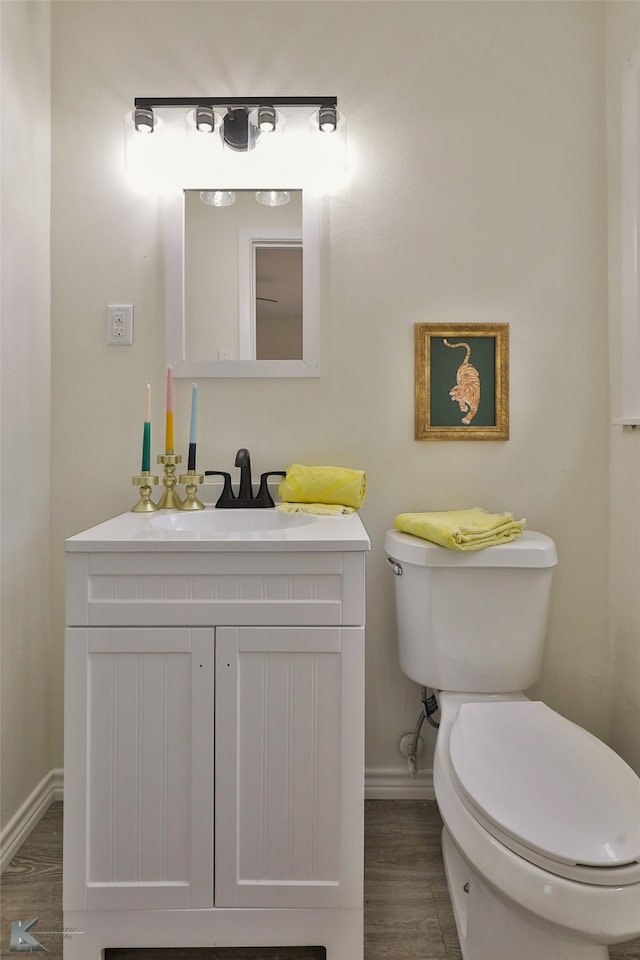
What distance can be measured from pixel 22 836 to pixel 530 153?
Result: 2.17 metres

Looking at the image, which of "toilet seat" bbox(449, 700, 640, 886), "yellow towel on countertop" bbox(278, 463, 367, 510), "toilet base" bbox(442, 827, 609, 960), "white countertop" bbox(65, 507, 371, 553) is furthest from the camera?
"yellow towel on countertop" bbox(278, 463, 367, 510)

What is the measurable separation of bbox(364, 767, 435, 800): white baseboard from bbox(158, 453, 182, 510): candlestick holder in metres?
0.90

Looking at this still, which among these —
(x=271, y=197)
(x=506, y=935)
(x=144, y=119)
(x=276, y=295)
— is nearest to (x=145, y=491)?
(x=276, y=295)

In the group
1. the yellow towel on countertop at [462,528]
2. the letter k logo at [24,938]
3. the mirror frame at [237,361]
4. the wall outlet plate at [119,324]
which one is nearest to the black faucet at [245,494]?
the mirror frame at [237,361]

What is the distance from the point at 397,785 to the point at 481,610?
0.62 meters

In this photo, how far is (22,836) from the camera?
1.45 meters

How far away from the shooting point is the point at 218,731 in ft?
3.57

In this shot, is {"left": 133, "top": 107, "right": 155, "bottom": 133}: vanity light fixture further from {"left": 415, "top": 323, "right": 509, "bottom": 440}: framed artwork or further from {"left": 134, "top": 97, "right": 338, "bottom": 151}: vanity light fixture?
{"left": 415, "top": 323, "right": 509, "bottom": 440}: framed artwork

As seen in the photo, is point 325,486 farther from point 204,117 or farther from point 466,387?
point 204,117

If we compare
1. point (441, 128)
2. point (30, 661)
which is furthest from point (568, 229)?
point (30, 661)

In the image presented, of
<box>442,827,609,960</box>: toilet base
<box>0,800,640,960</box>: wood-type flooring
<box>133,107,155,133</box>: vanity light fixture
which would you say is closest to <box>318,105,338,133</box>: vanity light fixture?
<box>133,107,155,133</box>: vanity light fixture

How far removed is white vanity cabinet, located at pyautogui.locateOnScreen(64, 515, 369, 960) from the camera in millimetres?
1085

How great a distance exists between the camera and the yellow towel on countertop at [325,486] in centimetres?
147

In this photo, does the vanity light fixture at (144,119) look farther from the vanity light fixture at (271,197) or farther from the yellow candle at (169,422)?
the yellow candle at (169,422)
